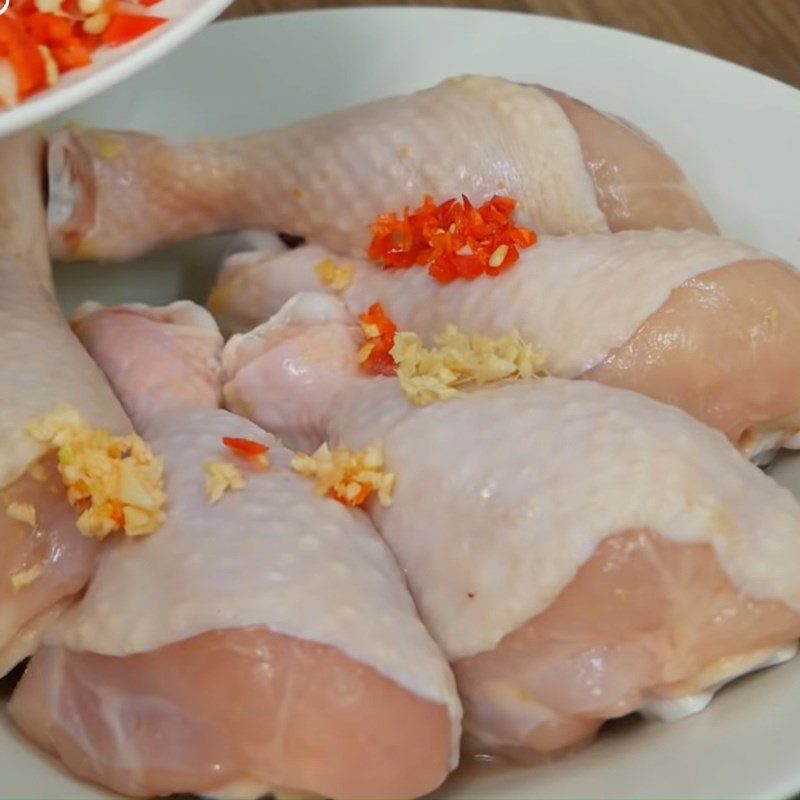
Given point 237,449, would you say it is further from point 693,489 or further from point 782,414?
point 782,414

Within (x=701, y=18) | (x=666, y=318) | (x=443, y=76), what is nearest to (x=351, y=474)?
(x=666, y=318)

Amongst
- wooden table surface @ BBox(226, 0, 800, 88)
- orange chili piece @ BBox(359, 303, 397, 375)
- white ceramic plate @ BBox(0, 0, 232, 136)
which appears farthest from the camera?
wooden table surface @ BBox(226, 0, 800, 88)

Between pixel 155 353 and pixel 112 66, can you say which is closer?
pixel 112 66

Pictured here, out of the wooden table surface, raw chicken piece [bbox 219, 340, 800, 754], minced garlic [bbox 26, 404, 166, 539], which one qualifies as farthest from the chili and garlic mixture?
the wooden table surface

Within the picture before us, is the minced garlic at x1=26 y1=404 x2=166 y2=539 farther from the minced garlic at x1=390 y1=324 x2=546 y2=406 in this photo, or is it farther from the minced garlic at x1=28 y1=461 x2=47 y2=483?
the minced garlic at x1=390 y1=324 x2=546 y2=406

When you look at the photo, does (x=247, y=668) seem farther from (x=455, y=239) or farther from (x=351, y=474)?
(x=455, y=239)

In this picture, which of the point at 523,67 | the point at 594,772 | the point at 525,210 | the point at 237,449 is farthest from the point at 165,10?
the point at 523,67
